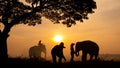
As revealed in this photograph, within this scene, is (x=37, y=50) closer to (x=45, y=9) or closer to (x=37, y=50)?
(x=37, y=50)

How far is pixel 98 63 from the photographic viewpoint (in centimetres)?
2444

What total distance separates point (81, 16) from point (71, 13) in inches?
45.4

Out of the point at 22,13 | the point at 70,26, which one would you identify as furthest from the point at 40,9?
the point at 70,26

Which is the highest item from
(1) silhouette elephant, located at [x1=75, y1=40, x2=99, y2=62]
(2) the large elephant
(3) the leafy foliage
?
(3) the leafy foliage

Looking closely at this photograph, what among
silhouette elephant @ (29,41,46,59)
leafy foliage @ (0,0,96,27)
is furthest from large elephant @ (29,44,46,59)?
leafy foliage @ (0,0,96,27)

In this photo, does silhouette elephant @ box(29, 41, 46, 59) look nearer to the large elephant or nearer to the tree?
the large elephant

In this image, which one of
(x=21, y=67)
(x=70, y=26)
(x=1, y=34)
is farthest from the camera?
(x=70, y=26)

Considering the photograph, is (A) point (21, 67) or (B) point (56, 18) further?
(B) point (56, 18)

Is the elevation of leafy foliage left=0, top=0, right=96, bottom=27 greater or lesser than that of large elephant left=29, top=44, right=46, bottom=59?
greater

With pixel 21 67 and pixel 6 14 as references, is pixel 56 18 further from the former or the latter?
pixel 21 67

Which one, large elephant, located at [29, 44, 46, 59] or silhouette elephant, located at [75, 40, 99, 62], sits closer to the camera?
silhouette elephant, located at [75, 40, 99, 62]

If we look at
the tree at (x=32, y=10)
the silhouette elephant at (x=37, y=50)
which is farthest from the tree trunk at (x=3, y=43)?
the silhouette elephant at (x=37, y=50)

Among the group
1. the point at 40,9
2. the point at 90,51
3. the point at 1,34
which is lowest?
the point at 90,51

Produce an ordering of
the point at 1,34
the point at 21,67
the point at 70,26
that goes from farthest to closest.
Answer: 1. the point at 70,26
2. the point at 1,34
3. the point at 21,67
